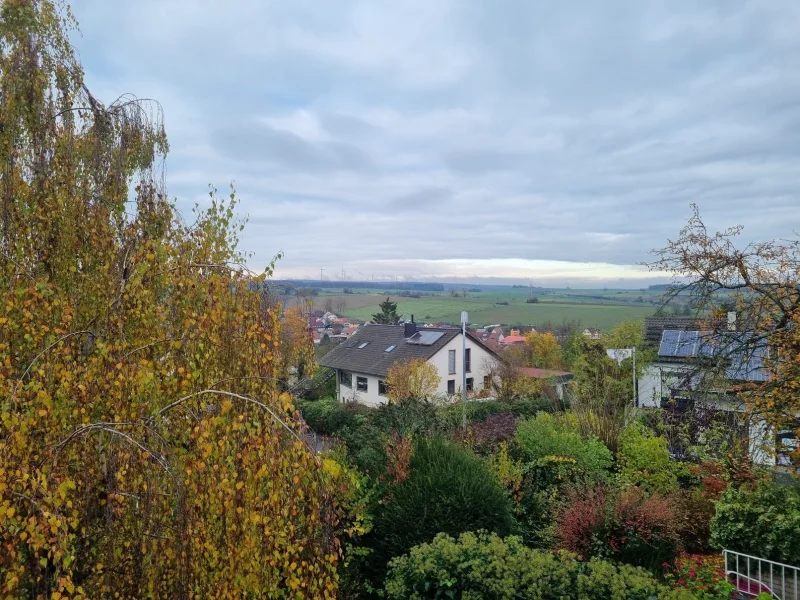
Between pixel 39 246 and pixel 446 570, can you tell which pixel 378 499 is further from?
pixel 39 246

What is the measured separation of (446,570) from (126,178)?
518 centimetres

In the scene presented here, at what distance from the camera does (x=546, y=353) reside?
116 feet

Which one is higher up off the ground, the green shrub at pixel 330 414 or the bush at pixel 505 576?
the bush at pixel 505 576

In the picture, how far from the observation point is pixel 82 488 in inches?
126

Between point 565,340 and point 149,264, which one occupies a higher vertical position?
point 149,264

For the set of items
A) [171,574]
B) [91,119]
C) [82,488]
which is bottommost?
[171,574]

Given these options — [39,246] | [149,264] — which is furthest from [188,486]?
[39,246]

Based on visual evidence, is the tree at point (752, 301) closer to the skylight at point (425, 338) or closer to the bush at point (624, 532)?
the bush at point (624, 532)

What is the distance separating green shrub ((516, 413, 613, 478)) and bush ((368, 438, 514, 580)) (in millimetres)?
3286

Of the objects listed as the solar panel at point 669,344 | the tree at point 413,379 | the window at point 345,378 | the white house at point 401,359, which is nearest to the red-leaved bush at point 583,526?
the solar panel at point 669,344

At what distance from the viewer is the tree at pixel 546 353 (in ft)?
115

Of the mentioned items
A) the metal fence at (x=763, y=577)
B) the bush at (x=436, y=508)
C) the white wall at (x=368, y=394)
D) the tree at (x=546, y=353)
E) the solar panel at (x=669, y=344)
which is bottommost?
the white wall at (x=368, y=394)

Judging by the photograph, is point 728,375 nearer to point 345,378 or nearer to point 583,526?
point 583,526

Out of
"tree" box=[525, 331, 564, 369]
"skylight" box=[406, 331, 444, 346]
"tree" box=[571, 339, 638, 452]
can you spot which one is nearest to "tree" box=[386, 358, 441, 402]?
"skylight" box=[406, 331, 444, 346]
